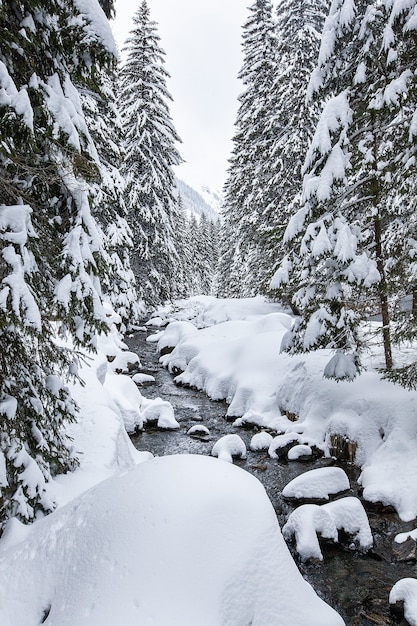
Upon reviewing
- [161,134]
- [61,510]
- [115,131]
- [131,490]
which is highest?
[161,134]

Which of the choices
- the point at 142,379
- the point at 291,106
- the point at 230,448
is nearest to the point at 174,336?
A: the point at 142,379

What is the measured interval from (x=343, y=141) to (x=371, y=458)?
5.85 meters

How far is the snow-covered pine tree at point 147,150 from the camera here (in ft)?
65.6

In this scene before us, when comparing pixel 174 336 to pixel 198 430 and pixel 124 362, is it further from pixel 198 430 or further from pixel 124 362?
pixel 198 430

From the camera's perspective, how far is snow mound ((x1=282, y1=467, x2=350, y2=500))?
22.0ft

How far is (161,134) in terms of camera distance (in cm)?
2088

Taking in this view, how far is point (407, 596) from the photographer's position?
441 centimetres

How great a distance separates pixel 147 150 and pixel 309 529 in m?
19.2

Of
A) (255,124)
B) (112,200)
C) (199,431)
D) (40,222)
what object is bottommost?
(199,431)

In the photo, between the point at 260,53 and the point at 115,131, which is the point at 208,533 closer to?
the point at 115,131

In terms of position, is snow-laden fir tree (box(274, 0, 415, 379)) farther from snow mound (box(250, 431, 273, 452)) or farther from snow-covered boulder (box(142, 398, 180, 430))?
snow-covered boulder (box(142, 398, 180, 430))

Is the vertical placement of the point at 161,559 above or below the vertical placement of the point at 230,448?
above

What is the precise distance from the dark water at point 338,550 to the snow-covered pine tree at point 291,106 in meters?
7.18

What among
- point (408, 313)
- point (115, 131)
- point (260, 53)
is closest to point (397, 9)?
point (408, 313)
